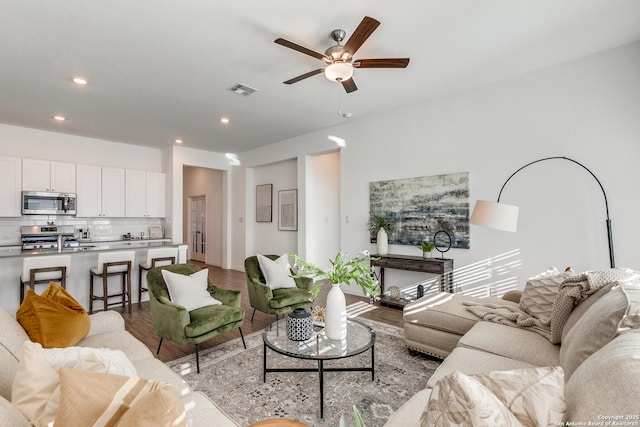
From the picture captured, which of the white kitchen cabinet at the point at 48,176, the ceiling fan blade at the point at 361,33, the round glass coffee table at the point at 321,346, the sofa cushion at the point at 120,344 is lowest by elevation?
the round glass coffee table at the point at 321,346

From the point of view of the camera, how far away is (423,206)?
14.8 ft

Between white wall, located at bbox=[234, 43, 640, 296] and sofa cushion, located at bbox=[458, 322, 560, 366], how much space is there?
169cm

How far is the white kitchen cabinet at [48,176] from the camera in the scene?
17.3 ft

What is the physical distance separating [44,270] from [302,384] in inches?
141

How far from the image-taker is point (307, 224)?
623 cm

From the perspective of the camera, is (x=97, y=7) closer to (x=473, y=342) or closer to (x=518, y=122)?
(x=473, y=342)

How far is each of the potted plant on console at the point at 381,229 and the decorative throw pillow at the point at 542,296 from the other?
2279 millimetres

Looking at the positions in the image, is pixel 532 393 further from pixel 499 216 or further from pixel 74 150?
pixel 74 150

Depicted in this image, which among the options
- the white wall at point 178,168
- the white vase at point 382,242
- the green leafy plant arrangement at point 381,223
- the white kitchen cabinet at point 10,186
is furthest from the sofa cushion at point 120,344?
the white wall at point 178,168

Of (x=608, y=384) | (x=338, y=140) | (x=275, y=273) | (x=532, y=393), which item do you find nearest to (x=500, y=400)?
(x=532, y=393)

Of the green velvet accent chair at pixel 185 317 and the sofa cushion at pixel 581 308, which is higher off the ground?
the sofa cushion at pixel 581 308

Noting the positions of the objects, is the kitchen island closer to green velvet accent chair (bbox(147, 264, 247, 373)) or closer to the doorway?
green velvet accent chair (bbox(147, 264, 247, 373))

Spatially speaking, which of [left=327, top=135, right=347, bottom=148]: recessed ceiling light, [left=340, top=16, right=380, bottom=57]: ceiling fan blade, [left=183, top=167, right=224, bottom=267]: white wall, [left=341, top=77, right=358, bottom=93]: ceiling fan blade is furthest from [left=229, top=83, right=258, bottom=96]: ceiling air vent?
[left=183, top=167, right=224, bottom=267]: white wall

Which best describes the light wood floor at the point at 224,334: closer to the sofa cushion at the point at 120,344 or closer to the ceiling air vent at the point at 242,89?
the sofa cushion at the point at 120,344
